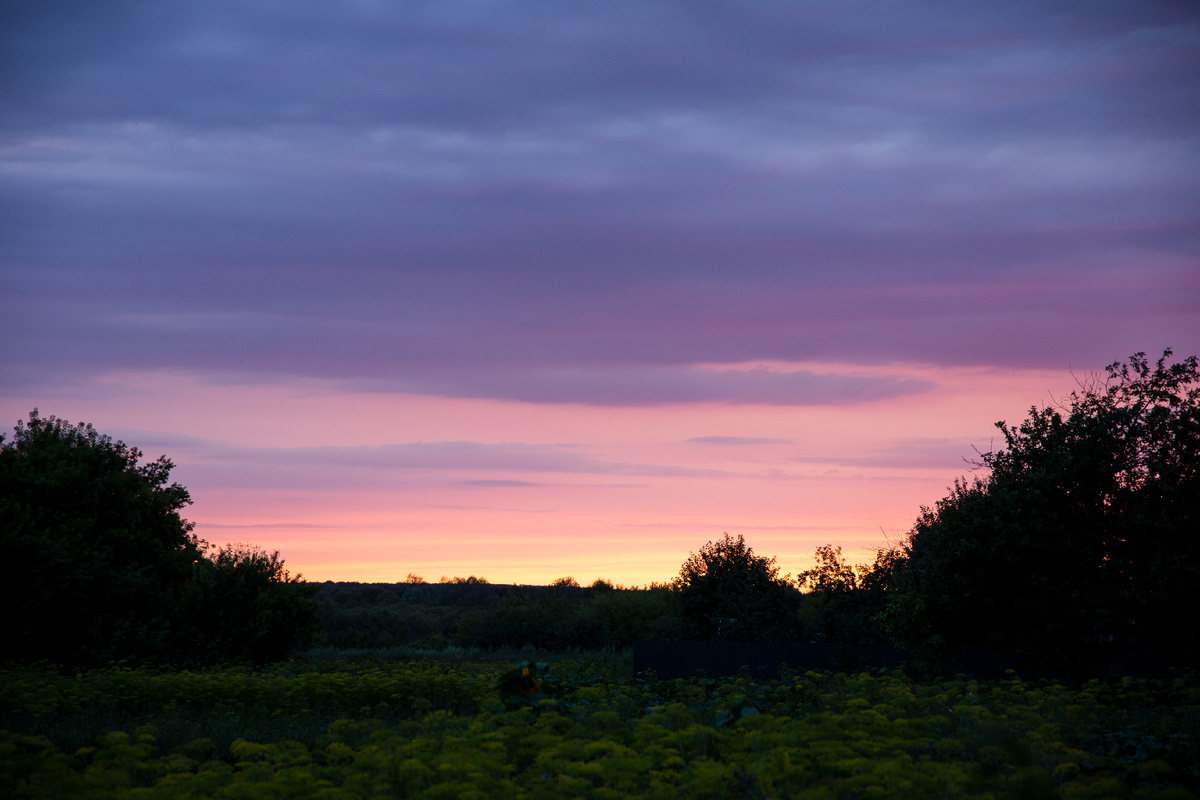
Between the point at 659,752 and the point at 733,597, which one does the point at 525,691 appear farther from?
the point at 733,597

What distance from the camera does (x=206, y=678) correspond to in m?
19.4

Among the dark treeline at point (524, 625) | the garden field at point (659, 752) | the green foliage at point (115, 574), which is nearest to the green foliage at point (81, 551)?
the green foliage at point (115, 574)

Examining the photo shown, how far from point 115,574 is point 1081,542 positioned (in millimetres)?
28699

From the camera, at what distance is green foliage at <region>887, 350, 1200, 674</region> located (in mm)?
18234

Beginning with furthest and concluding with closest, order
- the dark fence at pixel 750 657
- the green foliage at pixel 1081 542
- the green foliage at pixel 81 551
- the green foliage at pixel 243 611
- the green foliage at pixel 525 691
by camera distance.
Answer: the green foliage at pixel 243 611, the green foliage at pixel 81 551, the dark fence at pixel 750 657, the green foliage at pixel 1081 542, the green foliage at pixel 525 691

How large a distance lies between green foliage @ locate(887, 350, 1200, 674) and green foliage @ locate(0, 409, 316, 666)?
76.9 feet

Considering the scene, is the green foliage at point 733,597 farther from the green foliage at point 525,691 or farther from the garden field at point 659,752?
the green foliage at point 525,691

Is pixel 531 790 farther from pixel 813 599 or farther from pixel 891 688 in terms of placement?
pixel 813 599

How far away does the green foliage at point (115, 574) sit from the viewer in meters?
27.0

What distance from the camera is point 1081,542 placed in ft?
63.6

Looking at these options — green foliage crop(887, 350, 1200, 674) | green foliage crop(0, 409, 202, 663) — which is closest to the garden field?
green foliage crop(887, 350, 1200, 674)

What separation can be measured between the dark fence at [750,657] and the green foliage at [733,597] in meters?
5.47

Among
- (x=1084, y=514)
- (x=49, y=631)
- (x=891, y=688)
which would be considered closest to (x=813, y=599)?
(x=1084, y=514)

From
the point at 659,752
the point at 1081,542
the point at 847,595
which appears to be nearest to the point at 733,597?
the point at 847,595
